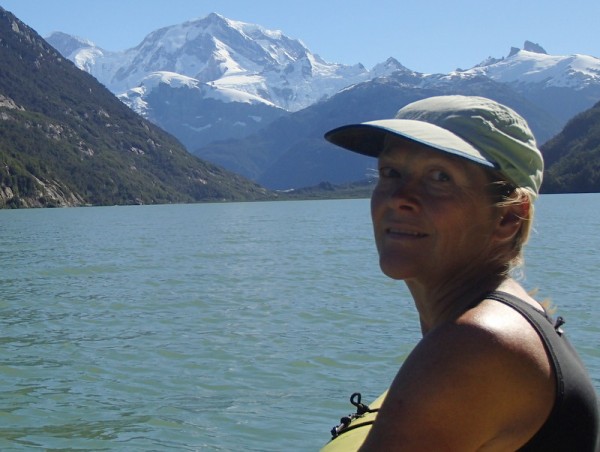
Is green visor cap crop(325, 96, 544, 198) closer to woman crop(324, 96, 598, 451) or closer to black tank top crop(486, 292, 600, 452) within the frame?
woman crop(324, 96, 598, 451)

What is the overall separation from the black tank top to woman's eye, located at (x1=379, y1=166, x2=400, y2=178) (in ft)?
2.46

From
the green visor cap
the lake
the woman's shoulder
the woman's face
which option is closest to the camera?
the woman's shoulder

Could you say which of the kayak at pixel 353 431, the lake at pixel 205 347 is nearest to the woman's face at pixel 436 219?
the lake at pixel 205 347

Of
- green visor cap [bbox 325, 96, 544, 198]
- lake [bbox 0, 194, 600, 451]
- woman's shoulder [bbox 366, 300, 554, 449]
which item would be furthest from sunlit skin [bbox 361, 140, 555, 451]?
lake [bbox 0, 194, 600, 451]

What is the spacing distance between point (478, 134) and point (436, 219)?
378mm

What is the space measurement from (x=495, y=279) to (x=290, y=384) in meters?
12.9

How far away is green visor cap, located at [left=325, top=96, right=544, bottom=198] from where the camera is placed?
3.10 m

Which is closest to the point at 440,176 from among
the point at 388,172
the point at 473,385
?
the point at 388,172

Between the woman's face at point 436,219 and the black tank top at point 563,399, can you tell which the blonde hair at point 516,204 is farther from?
the black tank top at point 563,399

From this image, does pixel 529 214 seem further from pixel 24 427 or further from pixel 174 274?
pixel 174 274

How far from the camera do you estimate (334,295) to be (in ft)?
97.7

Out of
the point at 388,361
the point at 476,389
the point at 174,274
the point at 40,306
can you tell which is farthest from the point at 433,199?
the point at 174,274

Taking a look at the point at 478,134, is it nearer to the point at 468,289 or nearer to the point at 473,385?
the point at 468,289

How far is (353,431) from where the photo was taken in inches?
186
